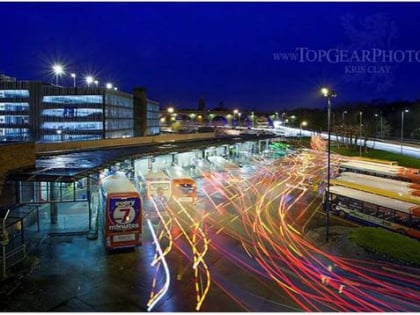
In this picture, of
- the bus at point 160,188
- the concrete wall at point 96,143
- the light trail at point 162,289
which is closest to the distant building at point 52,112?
the concrete wall at point 96,143

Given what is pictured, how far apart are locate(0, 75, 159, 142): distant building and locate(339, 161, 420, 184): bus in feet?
193

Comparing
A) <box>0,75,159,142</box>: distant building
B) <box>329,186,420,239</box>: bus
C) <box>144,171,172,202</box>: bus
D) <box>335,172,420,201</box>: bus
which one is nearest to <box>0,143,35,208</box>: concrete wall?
<box>144,171,172,202</box>: bus

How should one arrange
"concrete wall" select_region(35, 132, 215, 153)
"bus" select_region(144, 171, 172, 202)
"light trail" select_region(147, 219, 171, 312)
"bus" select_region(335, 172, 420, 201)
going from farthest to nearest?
"concrete wall" select_region(35, 132, 215, 153) < "bus" select_region(144, 171, 172, 202) < "bus" select_region(335, 172, 420, 201) < "light trail" select_region(147, 219, 171, 312)

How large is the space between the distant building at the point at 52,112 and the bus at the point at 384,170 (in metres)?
58.9

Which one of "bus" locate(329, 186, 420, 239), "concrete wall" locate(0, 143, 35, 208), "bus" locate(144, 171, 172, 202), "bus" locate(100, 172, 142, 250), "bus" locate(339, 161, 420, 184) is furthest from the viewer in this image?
"bus" locate(339, 161, 420, 184)

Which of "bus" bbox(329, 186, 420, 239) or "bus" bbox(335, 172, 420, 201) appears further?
"bus" bbox(335, 172, 420, 201)

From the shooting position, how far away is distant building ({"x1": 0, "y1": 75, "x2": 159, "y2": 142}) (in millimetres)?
81688

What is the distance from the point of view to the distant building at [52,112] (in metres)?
81.7

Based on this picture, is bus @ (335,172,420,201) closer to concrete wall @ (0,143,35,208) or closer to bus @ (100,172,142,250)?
bus @ (100,172,142,250)

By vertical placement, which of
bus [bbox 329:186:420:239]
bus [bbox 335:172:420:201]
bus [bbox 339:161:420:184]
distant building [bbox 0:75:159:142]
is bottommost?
bus [bbox 329:186:420:239]

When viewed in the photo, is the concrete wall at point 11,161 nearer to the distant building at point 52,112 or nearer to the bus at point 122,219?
Answer: the bus at point 122,219

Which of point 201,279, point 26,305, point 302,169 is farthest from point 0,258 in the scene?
point 302,169

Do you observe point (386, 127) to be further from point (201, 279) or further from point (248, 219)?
point (201, 279)

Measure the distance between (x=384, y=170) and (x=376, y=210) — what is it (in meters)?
11.9
